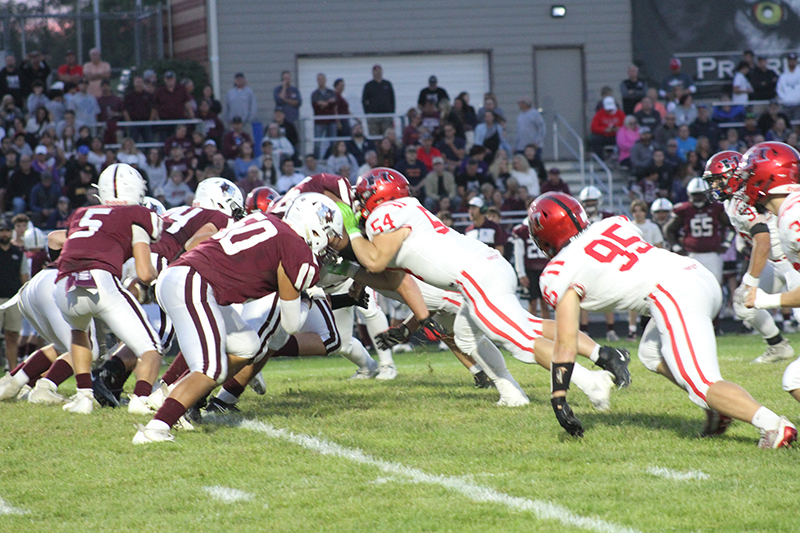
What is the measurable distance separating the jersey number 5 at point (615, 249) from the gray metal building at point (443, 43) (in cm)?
1419

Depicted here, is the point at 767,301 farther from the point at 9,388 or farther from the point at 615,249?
the point at 9,388

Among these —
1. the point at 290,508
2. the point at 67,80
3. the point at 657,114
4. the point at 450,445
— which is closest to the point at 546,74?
the point at 657,114

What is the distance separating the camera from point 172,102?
15.9m

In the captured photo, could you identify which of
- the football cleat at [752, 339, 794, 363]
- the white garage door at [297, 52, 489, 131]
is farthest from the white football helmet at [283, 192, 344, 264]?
the white garage door at [297, 52, 489, 131]

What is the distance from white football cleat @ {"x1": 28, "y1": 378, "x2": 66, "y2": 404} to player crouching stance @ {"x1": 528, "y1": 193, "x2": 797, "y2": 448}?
161 inches

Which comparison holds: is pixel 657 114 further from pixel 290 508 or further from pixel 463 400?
pixel 290 508

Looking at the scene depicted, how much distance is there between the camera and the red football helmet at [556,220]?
516cm

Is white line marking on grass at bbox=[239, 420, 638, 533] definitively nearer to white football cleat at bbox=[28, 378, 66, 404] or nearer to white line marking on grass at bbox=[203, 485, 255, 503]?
white line marking on grass at bbox=[203, 485, 255, 503]

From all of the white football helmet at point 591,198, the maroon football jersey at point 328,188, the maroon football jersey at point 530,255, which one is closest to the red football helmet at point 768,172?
the maroon football jersey at point 328,188

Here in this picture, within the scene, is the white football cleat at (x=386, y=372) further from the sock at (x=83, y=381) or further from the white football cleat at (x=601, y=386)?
the white football cleat at (x=601, y=386)

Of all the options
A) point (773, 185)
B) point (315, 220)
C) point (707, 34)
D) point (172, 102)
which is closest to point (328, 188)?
point (315, 220)

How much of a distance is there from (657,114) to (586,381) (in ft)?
42.3

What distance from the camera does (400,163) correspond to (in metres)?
15.5

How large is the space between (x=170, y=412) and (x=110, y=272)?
59.8 inches
